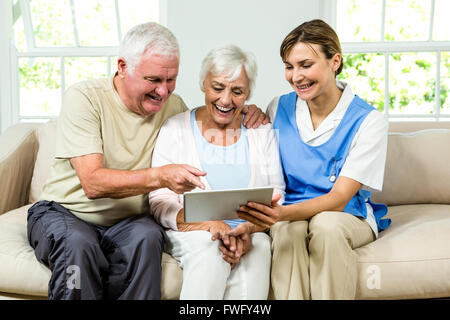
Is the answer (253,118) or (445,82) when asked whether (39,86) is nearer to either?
(253,118)

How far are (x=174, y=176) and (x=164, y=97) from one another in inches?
14.5

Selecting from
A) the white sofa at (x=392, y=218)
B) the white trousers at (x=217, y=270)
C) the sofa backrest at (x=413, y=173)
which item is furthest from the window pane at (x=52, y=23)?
the white trousers at (x=217, y=270)

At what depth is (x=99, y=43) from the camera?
349cm

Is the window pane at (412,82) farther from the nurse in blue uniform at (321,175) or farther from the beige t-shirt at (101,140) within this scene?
the beige t-shirt at (101,140)

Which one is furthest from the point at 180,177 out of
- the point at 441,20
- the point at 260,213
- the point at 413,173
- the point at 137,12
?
the point at 441,20

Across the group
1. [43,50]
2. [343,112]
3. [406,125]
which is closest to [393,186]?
[406,125]

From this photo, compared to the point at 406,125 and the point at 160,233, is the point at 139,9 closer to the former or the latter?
the point at 406,125

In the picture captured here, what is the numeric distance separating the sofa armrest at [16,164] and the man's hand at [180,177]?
36.2 inches

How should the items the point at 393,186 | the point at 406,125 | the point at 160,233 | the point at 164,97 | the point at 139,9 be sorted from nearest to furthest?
the point at 160,233
the point at 164,97
the point at 393,186
the point at 406,125
the point at 139,9

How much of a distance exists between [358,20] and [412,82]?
1.86 ft

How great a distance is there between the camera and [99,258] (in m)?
1.63

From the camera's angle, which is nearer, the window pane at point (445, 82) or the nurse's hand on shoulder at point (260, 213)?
the nurse's hand on shoulder at point (260, 213)

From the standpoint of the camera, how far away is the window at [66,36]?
11.2 feet

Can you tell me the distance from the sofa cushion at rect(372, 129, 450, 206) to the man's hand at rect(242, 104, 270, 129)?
74cm
